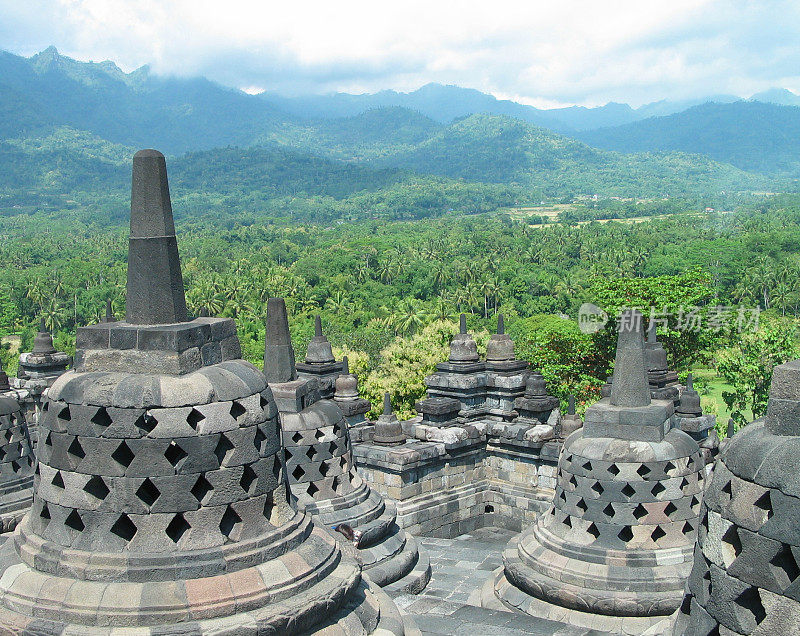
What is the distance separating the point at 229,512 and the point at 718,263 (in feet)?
288

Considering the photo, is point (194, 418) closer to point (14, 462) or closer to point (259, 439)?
point (259, 439)

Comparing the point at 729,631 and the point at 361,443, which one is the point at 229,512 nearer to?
the point at 729,631

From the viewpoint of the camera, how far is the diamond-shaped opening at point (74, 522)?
512cm

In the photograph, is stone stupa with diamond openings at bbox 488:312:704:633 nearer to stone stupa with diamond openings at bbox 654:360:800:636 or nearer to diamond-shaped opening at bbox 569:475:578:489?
diamond-shaped opening at bbox 569:475:578:489

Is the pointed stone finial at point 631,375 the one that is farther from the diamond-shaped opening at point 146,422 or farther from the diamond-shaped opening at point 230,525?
the diamond-shaped opening at point 146,422

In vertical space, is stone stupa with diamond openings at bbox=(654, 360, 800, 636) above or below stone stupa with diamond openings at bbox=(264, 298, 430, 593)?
above

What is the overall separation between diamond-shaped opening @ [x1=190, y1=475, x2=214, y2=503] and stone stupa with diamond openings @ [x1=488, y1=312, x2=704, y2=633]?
5.00 m

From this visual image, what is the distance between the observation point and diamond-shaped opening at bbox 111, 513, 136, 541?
5027 mm

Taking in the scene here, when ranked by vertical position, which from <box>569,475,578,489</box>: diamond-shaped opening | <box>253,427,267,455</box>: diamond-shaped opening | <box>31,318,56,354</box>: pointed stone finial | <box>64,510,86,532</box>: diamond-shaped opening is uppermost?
<box>253,427,267,455</box>: diamond-shaped opening

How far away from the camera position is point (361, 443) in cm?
1445

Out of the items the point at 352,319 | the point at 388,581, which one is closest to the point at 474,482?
the point at 388,581
